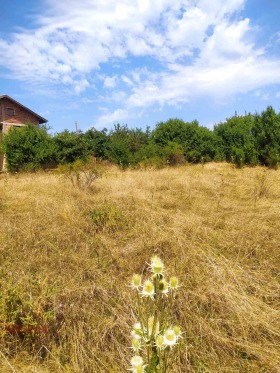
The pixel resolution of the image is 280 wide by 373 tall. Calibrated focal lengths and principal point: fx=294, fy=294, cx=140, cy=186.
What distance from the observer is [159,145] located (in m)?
16.3

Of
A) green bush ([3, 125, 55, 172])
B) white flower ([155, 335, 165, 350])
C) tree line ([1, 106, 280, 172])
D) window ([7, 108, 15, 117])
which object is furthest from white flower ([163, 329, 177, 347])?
window ([7, 108, 15, 117])

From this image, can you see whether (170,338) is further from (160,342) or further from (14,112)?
(14,112)

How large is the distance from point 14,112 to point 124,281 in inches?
1039

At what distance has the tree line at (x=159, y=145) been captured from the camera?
13.8 meters

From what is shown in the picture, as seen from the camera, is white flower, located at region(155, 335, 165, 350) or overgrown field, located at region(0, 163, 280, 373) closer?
white flower, located at region(155, 335, 165, 350)

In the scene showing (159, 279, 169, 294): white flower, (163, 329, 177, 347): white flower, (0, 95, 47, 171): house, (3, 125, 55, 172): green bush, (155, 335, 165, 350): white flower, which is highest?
(0, 95, 47, 171): house

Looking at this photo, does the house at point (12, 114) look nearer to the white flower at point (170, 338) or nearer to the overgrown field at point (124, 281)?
the overgrown field at point (124, 281)

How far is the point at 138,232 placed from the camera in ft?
13.8

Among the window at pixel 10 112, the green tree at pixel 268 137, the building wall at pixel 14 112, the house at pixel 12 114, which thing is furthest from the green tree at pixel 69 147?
the window at pixel 10 112

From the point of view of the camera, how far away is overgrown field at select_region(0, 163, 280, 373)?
2088 millimetres

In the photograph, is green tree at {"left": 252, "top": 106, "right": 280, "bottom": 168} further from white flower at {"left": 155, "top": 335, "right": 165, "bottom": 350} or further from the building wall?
the building wall

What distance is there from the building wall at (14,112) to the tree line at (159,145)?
11.4 meters

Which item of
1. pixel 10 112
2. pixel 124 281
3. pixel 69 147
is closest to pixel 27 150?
pixel 69 147

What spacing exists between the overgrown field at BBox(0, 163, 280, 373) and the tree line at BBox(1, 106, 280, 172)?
353 inches
